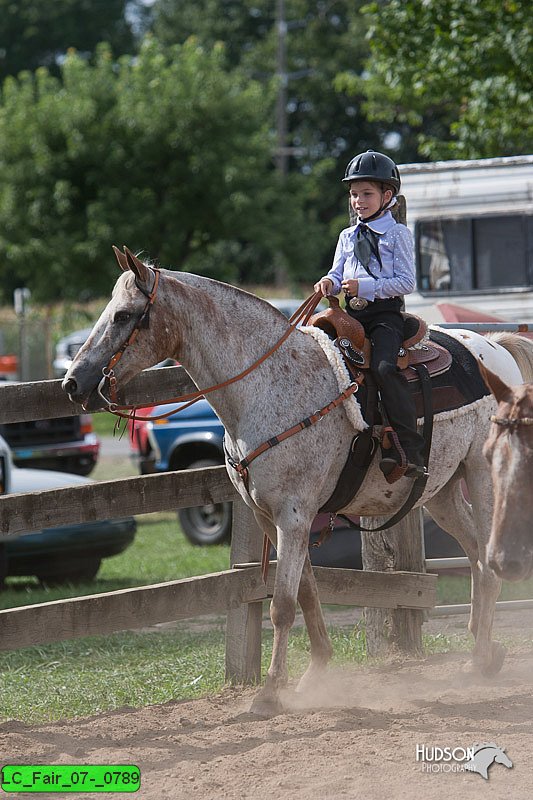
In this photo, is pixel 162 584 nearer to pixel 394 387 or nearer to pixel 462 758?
pixel 394 387

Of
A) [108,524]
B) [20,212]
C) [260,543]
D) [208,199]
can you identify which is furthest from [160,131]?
[260,543]

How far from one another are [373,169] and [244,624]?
2.59 meters

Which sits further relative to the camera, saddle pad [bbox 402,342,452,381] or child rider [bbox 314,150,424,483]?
saddle pad [bbox 402,342,452,381]

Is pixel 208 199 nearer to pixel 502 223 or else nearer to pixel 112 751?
pixel 502 223

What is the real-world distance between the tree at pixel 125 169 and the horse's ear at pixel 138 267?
2252 centimetres

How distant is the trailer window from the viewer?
1312 cm

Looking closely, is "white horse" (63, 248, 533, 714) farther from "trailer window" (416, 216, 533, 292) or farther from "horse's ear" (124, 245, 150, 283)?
"trailer window" (416, 216, 533, 292)

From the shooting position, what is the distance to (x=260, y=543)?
6473mm

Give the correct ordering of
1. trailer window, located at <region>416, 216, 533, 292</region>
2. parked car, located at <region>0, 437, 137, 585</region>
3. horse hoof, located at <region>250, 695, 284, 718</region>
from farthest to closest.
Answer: trailer window, located at <region>416, 216, 533, 292</region>, parked car, located at <region>0, 437, 137, 585</region>, horse hoof, located at <region>250, 695, 284, 718</region>

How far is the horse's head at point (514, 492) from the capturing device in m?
4.15

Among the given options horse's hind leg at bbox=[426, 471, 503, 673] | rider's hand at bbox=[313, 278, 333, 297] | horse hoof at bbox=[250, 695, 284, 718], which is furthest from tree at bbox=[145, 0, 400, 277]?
horse hoof at bbox=[250, 695, 284, 718]

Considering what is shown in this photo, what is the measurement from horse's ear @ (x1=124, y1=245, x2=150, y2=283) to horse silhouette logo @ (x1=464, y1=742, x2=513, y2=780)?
2.56 m

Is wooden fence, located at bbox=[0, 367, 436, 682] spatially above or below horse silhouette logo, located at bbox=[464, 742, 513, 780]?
above

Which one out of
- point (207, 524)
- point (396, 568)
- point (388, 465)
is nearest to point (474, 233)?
point (207, 524)
